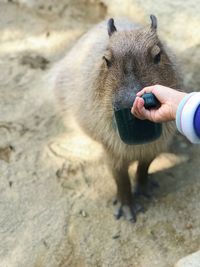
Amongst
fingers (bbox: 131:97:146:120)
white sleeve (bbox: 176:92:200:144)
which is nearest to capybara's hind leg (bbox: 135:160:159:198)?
fingers (bbox: 131:97:146:120)

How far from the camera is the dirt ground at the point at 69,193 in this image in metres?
3.22

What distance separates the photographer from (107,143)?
3.32 metres

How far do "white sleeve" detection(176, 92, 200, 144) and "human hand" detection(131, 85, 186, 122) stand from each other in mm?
123

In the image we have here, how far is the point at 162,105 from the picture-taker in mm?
2307

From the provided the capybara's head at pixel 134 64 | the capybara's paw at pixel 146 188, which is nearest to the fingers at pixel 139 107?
the capybara's head at pixel 134 64

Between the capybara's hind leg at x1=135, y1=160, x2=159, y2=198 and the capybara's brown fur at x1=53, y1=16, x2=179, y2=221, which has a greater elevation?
the capybara's brown fur at x1=53, y1=16, x2=179, y2=221

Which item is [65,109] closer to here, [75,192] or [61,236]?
[75,192]

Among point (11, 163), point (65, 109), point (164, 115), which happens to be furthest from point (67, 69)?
point (164, 115)

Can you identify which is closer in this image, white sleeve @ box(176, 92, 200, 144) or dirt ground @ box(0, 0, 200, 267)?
white sleeve @ box(176, 92, 200, 144)

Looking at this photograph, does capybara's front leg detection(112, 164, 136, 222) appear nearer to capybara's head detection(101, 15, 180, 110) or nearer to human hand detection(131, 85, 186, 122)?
capybara's head detection(101, 15, 180, 110)

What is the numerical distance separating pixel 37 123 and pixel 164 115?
6.70 ft

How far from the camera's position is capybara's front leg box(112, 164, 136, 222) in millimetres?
3463

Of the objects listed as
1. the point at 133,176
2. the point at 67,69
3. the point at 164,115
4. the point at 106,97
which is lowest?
the point at 133,176

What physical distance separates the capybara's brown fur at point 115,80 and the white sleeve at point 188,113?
61 centimetres
